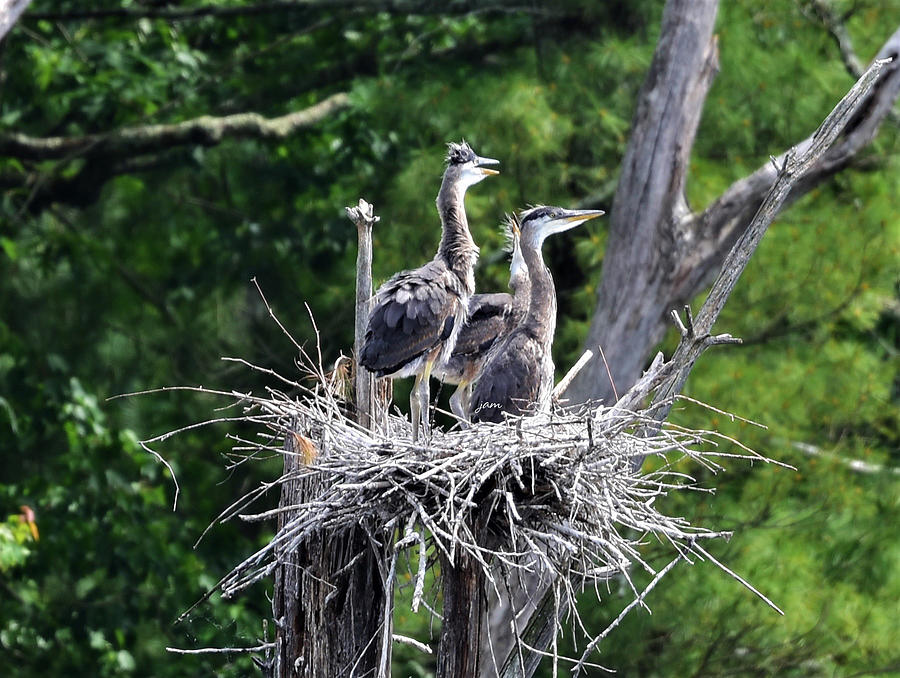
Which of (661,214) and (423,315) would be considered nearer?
(423,315)

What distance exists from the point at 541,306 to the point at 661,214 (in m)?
2.28

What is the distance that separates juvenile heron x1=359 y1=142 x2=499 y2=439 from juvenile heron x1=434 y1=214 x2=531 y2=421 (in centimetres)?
69

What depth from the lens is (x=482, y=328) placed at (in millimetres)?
7969

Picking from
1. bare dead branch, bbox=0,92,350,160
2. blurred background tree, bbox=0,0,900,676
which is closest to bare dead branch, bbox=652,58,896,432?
blurred background tree, bbox=0,0,900,676

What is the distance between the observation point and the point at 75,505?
12820 mm

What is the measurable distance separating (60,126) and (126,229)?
1.18 meters

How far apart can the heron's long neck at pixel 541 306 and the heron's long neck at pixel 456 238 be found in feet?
1.09

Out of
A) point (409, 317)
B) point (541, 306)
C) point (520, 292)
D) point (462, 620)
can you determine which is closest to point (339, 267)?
point (520, 292)

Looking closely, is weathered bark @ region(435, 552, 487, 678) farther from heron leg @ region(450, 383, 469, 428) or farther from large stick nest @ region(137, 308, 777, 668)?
heron leg @ region(450, 383, 469, 428)

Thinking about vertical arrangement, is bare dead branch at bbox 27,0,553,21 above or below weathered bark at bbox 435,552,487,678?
above

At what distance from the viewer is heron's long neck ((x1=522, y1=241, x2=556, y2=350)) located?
24.0 ft

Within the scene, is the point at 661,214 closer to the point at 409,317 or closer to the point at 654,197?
the point at 654,197

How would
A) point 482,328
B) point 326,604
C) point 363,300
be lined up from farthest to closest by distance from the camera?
point 482,328
point 363,300
point 326,604

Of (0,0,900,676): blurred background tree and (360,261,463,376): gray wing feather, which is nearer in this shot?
(360,261,463,376): gray wing feather
